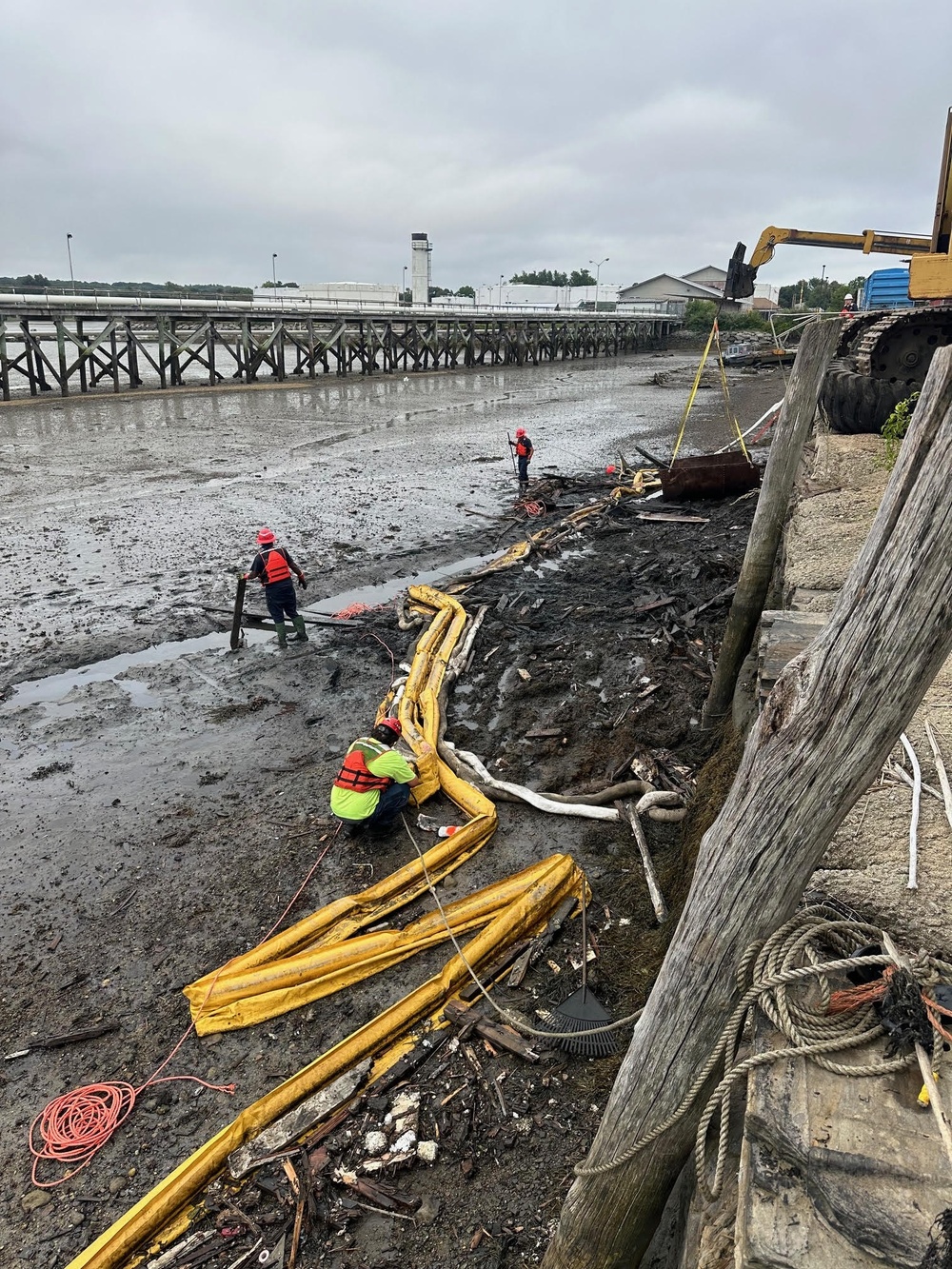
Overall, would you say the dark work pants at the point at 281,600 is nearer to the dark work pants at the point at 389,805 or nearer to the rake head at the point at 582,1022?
the dark work pants at the point at 389,805

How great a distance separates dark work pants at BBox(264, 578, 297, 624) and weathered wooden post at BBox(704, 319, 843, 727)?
5.05m

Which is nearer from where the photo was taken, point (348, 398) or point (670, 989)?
point (670, 989)

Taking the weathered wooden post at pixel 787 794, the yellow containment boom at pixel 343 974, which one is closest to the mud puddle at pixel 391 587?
the yellow containment boom at pixel 343 974

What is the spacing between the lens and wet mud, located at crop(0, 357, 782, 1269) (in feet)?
13.0

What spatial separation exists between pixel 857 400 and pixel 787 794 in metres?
12.2

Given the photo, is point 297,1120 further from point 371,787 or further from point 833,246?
point 833,246

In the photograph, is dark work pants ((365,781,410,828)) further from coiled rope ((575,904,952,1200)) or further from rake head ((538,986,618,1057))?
coiled rope ((575,904,952,1200))

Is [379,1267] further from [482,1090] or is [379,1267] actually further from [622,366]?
[622,366]

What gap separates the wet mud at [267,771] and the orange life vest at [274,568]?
101 cm

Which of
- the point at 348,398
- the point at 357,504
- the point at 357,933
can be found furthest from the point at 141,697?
the point at 348,398

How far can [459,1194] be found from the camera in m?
3.74

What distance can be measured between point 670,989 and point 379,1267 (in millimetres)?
2158

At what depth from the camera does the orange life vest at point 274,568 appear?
930 centimetres

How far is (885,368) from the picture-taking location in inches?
512
